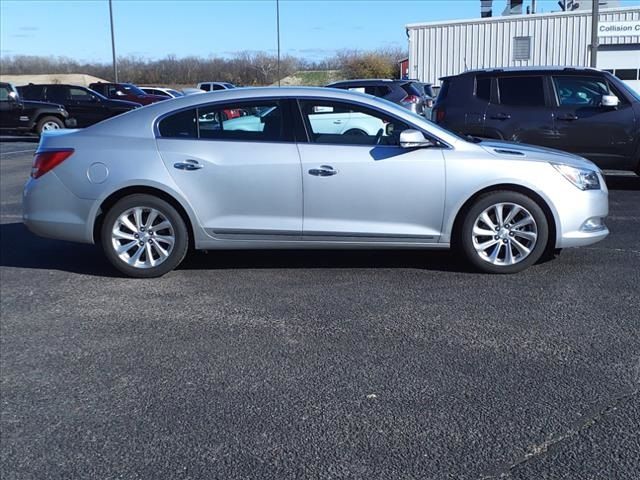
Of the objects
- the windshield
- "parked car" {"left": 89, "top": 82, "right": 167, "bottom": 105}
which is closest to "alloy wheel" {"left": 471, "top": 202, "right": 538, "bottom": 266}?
"parked car" {"left": 89, "top": 82, "right": 167, "bottom": 105}

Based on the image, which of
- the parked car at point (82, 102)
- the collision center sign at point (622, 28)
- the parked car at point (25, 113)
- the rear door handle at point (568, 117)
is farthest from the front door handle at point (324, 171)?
the collision center sign at point (622, 28)

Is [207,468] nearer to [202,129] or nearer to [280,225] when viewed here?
[280,225]

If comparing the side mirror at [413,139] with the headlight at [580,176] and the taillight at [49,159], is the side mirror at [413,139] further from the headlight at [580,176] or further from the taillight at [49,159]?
the taillight at [49,159]

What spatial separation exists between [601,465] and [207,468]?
5.48 ft

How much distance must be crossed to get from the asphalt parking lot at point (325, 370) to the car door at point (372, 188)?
1.34 ft

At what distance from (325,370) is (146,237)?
2659mm

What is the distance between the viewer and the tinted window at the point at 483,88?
36.0 ft

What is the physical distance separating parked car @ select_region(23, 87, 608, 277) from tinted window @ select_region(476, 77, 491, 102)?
15.3 ft

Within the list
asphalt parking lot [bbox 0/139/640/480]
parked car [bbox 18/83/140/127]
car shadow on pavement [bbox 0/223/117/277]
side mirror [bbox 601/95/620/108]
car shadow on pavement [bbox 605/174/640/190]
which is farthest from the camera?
parked car [bbox 18/83/140/127]

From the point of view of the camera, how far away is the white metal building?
3325 centimetres

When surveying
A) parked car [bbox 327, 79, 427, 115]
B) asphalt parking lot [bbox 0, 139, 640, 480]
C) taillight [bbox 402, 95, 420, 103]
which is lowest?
asphalt parking lot [bbox 0, 139, 640, 480]

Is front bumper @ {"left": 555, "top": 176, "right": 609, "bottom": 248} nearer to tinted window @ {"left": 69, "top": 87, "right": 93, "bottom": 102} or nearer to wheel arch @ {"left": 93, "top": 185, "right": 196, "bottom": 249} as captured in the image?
wheel arch @ {"left": 93, "top": 185, "right": 196, "bottom": 249}

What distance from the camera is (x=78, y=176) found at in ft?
21.0

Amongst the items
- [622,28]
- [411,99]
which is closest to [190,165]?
[411,99]
